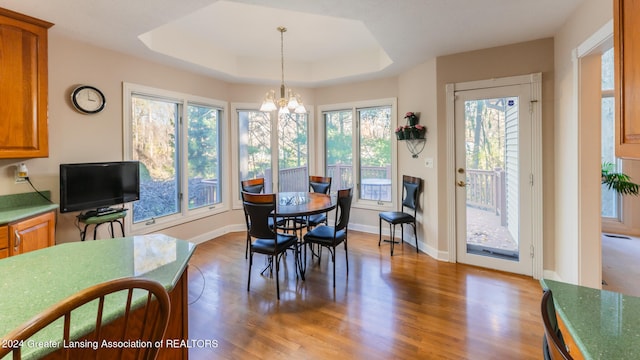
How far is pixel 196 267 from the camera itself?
336cm

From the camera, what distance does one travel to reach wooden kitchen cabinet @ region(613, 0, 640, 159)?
1.00 m

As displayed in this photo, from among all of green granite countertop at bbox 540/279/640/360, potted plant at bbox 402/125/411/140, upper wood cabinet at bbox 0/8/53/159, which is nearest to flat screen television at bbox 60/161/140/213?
upper wood cabinet at bbox 0/8/53/159

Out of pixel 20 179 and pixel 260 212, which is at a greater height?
pixel 20 179

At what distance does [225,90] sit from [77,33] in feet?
6.69

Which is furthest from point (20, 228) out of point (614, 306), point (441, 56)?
point (441, 56)

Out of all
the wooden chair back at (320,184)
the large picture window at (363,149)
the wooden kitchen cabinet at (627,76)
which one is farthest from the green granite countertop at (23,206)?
the large picture window at (363,149)

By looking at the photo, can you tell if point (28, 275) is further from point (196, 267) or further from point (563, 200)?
point (563, 200)

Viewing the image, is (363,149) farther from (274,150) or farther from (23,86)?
(23,86)

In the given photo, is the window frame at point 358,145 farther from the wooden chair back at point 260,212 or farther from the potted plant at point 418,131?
the wooden chair back at point 260,212

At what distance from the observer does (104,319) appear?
83 centimetres

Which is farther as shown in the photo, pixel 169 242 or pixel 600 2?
pixel 600 2

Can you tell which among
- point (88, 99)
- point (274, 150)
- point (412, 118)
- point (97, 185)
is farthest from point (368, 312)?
point (88, 99)

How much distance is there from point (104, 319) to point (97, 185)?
2.65m

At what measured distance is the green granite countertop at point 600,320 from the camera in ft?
2.55
